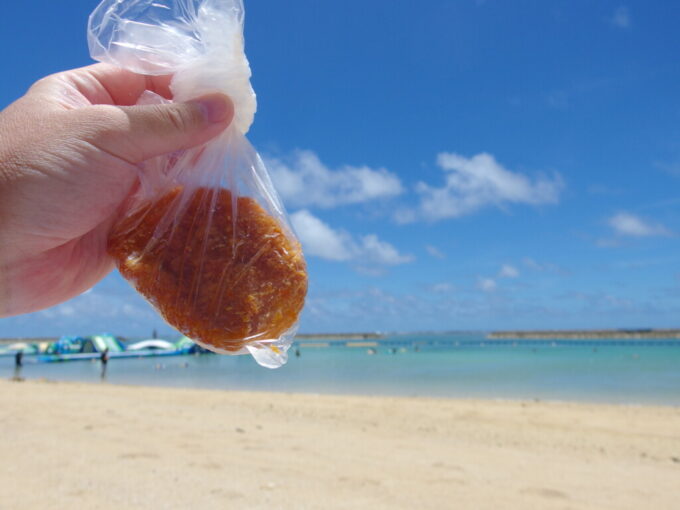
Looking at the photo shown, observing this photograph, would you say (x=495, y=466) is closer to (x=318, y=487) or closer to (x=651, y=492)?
(x=651, y=492)

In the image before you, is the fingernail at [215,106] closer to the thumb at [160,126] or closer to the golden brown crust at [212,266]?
the thumb at [160,126]

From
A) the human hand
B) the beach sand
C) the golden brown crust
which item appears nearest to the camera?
the human hand

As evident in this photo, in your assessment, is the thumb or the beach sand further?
the beach sand

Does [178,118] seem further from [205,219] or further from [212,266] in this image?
[212,266]

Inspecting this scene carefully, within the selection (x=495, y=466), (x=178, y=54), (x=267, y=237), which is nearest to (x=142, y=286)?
(x=267, y=237)

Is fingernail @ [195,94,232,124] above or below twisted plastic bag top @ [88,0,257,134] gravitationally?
below

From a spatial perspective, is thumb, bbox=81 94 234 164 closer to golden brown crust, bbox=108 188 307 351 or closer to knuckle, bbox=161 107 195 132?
knuckle, bbox=161 107 195 132

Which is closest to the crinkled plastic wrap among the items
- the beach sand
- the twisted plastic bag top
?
the twisted plastic bag top
